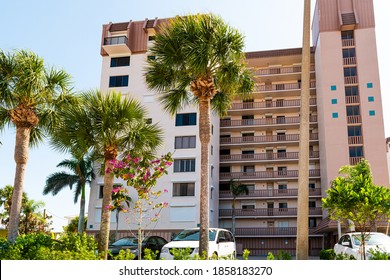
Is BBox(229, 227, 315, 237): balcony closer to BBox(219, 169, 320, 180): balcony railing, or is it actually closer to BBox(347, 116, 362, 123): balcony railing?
BBox(219, 169, 320, 180): balcony railing

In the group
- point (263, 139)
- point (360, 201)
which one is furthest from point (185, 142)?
point (360, 201)

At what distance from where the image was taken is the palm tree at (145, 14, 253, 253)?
50.1ft

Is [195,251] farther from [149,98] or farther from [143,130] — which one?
[149,98]

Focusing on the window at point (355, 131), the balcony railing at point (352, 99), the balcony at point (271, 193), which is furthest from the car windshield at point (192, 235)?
the balcony railing at point (352, 99)

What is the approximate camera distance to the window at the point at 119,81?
47.7 metres

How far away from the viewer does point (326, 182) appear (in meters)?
43.3

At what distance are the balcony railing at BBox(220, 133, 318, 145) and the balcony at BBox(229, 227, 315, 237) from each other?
1008cm

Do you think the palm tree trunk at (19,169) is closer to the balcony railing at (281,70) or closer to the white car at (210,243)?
the white car at (210,243)

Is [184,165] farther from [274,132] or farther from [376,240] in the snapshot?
[376,240]

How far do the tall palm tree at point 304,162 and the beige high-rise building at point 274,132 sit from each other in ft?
102

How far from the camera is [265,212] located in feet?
153

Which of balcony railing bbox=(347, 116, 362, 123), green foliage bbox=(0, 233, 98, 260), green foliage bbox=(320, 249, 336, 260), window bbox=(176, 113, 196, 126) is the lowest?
green foliage bbox=(320, 249, 336, 260)

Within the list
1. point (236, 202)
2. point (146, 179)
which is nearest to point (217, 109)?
point (146, 179)

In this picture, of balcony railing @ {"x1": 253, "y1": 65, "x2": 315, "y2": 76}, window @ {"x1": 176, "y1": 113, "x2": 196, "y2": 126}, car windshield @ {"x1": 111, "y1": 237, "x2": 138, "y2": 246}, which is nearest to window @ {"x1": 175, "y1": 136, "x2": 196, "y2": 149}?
window @ {"x1": 176, "y1": 113, "x2": 196, "y2": 126}
